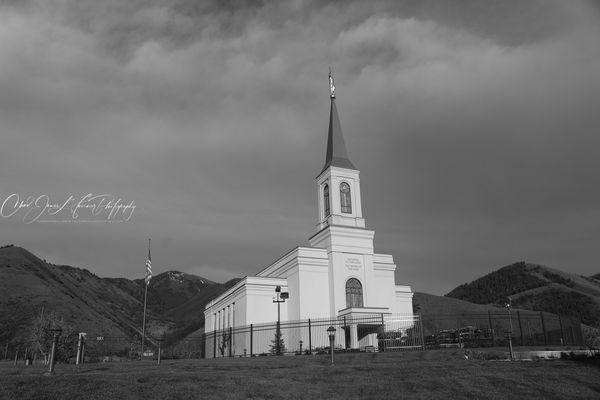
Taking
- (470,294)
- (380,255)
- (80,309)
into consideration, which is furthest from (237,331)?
(470,294)

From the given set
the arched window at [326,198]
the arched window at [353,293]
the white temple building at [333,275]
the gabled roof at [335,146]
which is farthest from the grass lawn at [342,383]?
the gabled roof at [335,146]

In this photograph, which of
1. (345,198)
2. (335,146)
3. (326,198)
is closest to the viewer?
(345,198)

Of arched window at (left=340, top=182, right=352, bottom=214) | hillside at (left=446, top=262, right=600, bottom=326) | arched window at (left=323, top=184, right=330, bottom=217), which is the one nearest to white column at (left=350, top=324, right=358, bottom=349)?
arched window at (left=340, top=182, right=352, bottom=214)

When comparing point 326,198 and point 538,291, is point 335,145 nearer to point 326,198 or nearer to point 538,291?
point 326,198

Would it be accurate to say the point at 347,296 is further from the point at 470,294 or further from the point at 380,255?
the point at 470,294

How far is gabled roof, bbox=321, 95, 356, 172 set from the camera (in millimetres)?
47250

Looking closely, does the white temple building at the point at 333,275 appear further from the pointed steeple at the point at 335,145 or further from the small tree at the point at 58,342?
the small tree at the point at 58,342

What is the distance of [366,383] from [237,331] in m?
21.8

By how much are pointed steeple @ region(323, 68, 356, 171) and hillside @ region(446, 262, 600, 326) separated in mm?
71120

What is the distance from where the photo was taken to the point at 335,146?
160ft

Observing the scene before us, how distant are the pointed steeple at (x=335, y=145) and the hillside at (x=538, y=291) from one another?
7112 cm

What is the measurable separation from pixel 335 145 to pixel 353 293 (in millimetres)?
14193

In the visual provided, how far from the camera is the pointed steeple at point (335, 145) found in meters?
47.3

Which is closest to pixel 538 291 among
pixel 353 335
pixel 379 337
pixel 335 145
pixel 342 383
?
pixel 335 145
